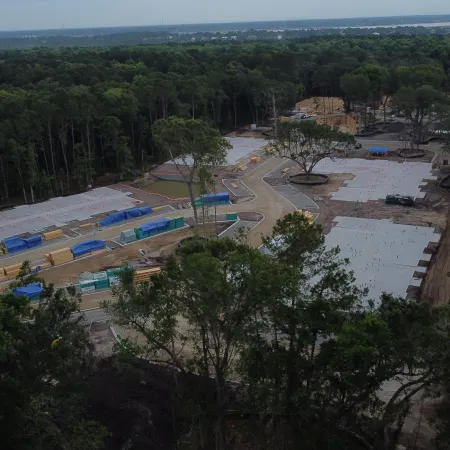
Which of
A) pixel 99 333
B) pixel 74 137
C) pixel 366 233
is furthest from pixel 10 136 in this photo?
pixel 366 233

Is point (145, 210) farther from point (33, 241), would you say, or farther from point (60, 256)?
point (60, 256)

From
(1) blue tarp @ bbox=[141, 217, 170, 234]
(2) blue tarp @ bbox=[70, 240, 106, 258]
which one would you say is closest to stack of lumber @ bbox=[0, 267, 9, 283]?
(2) blue tarp @ bbox=[70, 240, 106, 258]

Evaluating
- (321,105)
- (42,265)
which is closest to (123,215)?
(42,265)

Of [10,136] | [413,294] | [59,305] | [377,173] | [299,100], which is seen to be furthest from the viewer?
[299,100]

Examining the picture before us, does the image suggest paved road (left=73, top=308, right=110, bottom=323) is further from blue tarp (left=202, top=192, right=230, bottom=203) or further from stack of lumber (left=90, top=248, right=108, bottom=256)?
blue tarp (left=202, top=192, right=230, bottom=203)

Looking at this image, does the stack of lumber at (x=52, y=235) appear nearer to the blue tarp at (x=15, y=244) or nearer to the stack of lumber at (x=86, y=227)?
the stack of lumber at (x=86, y=227)

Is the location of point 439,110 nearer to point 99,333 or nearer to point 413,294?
point 413,294

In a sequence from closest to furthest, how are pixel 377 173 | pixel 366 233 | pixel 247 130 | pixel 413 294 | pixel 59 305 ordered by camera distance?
pixel 59 305, pixel 413 294, pixel 366 233, pixel 377 173, pixel 247 130
